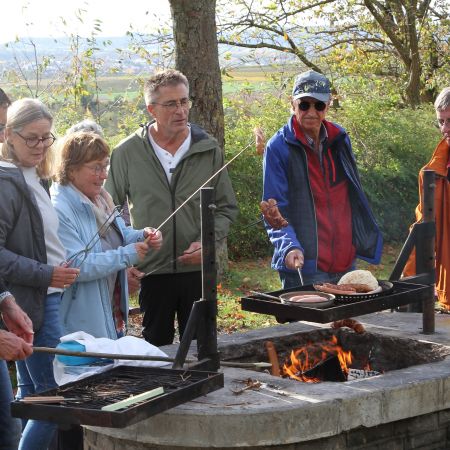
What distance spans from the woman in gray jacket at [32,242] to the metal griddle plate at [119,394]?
679mm

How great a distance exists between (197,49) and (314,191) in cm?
362

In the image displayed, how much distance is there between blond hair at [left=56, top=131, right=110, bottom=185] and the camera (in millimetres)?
4867

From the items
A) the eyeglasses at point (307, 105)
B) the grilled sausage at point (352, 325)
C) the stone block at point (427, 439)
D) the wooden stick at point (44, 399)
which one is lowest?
the stone block at point (427, 439)

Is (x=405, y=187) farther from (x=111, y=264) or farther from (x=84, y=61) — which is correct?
(x=111, y=264)

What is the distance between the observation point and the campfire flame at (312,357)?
5.07 metres

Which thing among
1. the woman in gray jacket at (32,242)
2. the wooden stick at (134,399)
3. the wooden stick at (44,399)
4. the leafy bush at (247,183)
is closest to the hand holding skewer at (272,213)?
the woman in gray jacket at (32,242)

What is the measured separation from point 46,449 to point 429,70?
1286 cm

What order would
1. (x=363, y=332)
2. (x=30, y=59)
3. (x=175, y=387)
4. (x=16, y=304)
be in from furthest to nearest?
(x=30, y=59) → (x=363, y=332) → (x=16, y=304) → (x=175, y=387)

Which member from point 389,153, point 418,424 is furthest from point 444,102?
point 389,153

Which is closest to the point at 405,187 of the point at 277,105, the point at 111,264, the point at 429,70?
the point at 277,105

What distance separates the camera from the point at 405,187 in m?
13.0

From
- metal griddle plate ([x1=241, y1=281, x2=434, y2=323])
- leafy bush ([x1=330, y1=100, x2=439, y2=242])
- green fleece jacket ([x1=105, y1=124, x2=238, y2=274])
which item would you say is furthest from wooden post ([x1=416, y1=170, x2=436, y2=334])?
leafy bush ([x1=330, y1=100, x2=439, y2=242])

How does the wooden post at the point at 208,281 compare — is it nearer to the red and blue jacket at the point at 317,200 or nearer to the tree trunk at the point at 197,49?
the red and blue jacket at the point at 317,200

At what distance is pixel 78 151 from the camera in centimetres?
487
